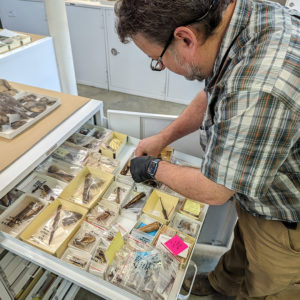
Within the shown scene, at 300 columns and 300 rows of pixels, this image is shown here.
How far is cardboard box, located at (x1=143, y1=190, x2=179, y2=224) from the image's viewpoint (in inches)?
40.7

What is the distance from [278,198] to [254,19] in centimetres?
50

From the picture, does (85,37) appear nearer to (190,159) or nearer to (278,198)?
(190,159)

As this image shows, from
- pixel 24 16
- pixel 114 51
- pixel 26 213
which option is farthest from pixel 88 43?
pixel 26 213

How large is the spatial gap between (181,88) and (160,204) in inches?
93.5

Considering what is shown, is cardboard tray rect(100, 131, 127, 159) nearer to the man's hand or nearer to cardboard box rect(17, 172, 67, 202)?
the man's hand

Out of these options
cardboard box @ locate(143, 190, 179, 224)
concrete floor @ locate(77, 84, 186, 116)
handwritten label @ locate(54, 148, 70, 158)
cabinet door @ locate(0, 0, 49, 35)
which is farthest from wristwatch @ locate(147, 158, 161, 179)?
cabinet door @ locate(0, 0, 49, 35)

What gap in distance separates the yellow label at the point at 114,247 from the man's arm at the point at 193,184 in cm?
25

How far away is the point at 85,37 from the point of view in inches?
128

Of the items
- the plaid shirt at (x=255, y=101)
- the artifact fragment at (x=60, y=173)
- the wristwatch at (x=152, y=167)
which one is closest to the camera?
the plaid shirt at (x=255, y=101)

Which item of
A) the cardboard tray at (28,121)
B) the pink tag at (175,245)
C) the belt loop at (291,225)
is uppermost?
the cardboard tray at (28,121)

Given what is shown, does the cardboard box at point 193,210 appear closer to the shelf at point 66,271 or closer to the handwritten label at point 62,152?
the shelf at point 66,271

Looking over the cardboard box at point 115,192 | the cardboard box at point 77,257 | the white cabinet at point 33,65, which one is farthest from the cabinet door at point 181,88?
the cardboard box at point 77,257

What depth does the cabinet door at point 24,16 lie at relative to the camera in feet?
10.2

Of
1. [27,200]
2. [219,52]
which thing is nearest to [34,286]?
[27,200]
